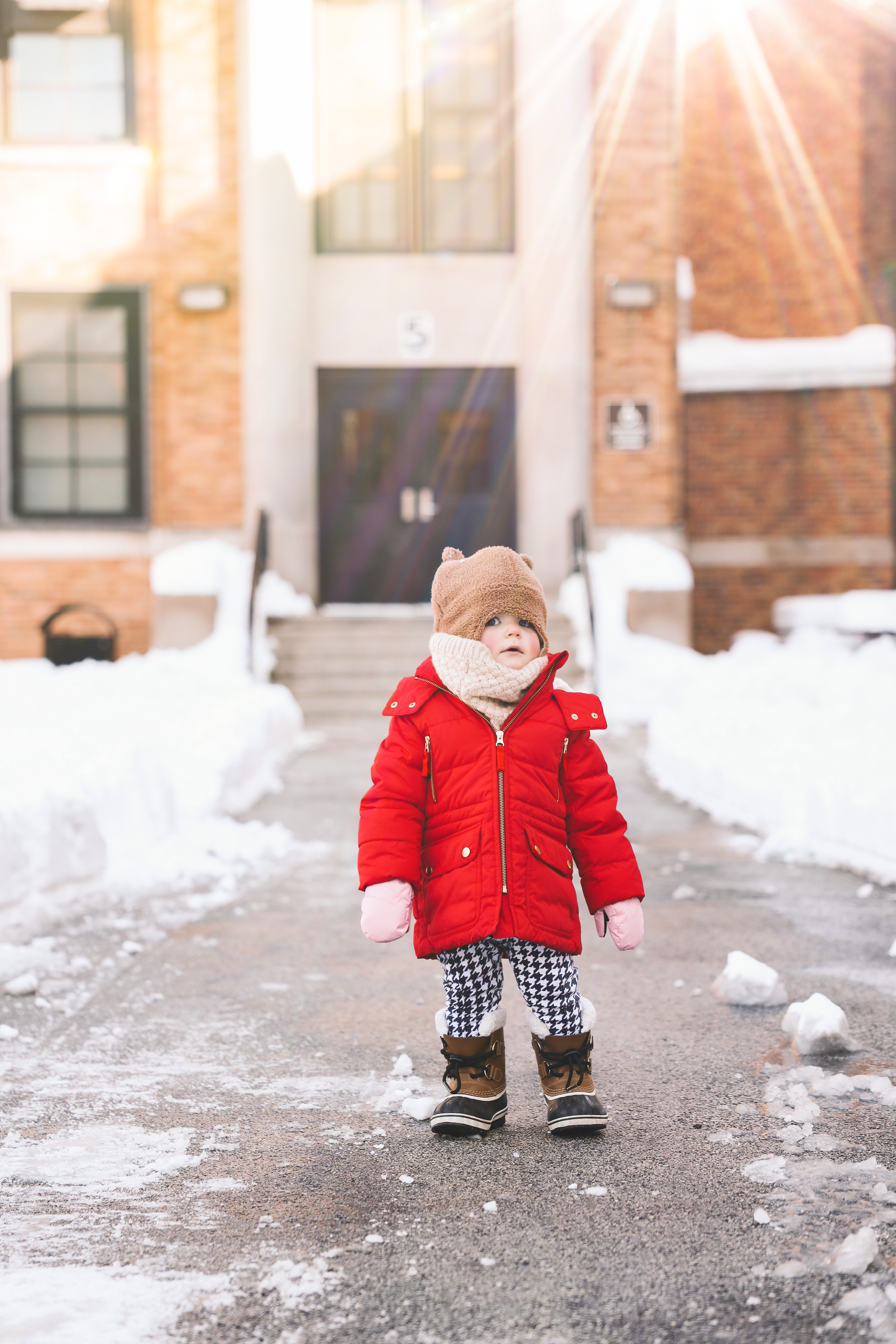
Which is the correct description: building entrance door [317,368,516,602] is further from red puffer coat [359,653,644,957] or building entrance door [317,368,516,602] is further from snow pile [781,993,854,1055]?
red puffer coat [359,653,644,957]

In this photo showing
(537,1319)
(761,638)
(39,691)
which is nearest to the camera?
(537,1319)

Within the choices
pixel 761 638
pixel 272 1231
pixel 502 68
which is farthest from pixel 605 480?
pixel 272 1231

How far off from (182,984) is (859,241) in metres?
17.7

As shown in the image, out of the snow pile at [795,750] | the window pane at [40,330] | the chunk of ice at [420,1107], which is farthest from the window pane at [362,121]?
the chunk of ice at [420,1107]

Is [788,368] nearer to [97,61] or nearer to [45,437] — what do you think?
[97,61]

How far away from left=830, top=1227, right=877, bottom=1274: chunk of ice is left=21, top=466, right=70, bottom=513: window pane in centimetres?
1346

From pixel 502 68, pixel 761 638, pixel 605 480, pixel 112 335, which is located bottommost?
pixel 761 638

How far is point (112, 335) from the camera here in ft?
47.2

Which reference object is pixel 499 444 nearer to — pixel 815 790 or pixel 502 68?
pixel 502 68

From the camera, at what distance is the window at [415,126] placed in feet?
47.8

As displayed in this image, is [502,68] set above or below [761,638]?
above

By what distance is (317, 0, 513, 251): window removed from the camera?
14562 mm

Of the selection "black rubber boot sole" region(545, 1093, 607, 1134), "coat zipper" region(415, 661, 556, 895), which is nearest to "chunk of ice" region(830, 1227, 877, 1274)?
"black rubber boot sole" region(545, 1093, 607, 1134)

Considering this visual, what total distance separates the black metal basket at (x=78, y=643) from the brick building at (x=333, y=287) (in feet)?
0.43
